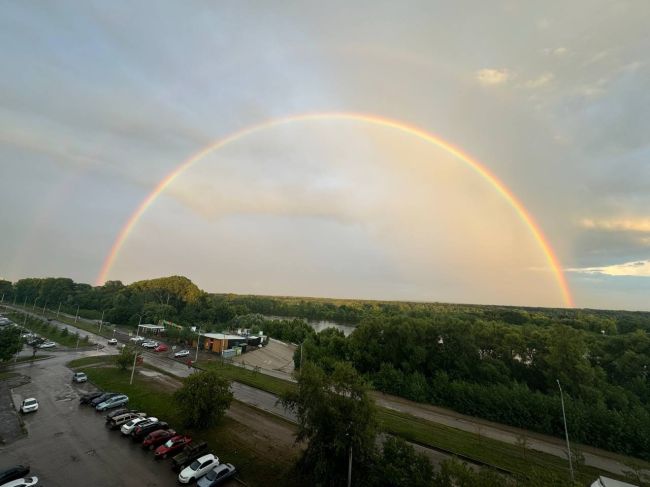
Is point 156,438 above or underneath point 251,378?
above

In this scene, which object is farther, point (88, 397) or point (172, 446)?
point (88, 397)

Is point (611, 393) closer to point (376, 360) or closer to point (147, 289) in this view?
point (376, 360)

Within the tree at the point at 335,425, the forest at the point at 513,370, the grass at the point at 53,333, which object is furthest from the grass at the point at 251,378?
the grass at the point at 53,333

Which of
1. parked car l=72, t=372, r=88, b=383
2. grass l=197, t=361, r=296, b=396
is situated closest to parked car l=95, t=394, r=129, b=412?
parked car l=72, t=372, r=88, b=383

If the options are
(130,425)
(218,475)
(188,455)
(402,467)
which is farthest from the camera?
(130,425)

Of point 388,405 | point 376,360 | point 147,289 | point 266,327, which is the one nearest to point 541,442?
point 388,405

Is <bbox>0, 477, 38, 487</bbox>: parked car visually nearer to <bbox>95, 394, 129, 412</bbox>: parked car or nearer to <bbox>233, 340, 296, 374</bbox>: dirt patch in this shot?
<bbox>95, 394, 129, 412</bbox>: parked car

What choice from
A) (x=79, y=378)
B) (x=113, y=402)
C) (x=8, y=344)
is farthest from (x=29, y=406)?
(x=8, y=344)

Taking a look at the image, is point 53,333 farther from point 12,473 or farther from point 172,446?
point 172,446
